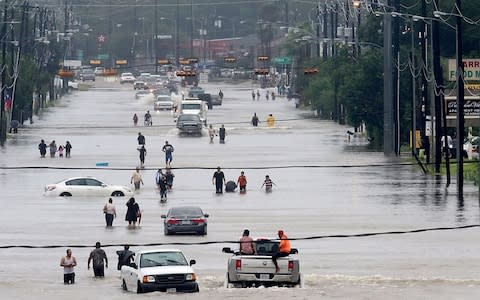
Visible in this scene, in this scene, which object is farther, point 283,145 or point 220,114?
point 220,114

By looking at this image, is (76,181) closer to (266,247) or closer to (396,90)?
(396,90)

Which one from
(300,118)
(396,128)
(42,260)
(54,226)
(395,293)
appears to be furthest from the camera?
(300,118)

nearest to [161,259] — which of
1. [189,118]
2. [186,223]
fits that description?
[186,223]

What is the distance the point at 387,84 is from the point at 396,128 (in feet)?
8.64

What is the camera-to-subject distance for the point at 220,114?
150m

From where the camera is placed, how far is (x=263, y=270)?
42.1 meters

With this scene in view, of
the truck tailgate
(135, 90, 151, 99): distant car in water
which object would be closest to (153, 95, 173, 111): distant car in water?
(135, 90, 151, 99): distant car in water

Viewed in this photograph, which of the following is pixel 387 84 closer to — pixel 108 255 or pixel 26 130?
pixel 26 130

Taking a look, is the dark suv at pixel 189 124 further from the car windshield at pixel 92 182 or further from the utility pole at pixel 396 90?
the car windshield at pixel 92 182

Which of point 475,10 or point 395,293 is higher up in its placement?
point 475,10

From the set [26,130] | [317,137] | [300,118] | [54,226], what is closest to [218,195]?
[54,226]

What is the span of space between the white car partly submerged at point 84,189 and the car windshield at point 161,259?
31.4 m

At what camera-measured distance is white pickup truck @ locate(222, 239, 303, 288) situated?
1656 inches

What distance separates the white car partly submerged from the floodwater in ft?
2.44
